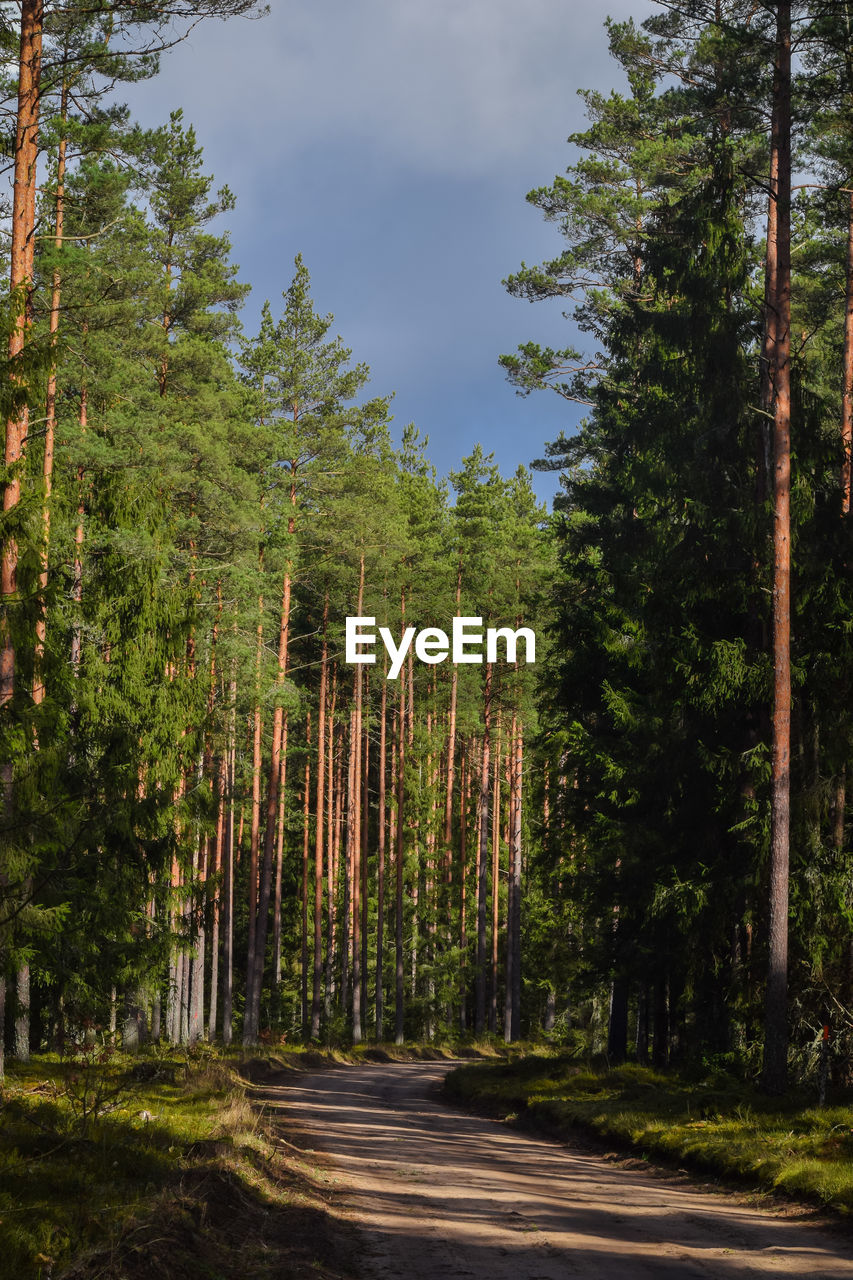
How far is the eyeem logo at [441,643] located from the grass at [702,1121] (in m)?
22.1

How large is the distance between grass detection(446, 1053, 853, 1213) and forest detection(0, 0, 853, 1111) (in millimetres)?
968

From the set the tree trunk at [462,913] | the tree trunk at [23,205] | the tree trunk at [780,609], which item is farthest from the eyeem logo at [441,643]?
the tree trunk at [23,205]

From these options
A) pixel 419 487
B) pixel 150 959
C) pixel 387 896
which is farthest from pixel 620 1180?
pixel 419 487

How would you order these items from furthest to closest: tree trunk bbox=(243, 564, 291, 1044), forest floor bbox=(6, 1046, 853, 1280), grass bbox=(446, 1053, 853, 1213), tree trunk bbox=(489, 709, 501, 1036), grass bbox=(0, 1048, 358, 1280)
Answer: tree trunk bbox=(489, 709, 501, 1036), tree trunk bbox=(243, 564, 291, 1044), grass bbox=(446, 1053, 853, 1213), forest floor bbox=(6, 1046, 853, 1280), grass bbox=(0, 1048, 358, 1280)

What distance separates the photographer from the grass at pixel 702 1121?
430 inches

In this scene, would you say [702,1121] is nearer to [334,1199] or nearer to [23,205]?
[334,1199]

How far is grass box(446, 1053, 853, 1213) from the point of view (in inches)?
430

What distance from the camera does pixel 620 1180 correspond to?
11.9 meters

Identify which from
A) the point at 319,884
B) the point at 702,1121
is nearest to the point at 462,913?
the point at 319,884

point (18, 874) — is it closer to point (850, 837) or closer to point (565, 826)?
point (850, 837)

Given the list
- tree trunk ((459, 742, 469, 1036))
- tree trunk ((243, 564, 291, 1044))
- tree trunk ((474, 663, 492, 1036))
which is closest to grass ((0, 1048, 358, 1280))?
tree trunk ((243, 564, 291, 1044))

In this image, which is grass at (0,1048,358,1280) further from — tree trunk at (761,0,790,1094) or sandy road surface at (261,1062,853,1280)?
tree trunk at (761,0,790,1094)

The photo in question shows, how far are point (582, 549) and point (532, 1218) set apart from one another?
Result: 20629 millimetres

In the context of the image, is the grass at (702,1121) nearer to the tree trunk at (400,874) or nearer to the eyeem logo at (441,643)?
the tree trunk at (400,874)
